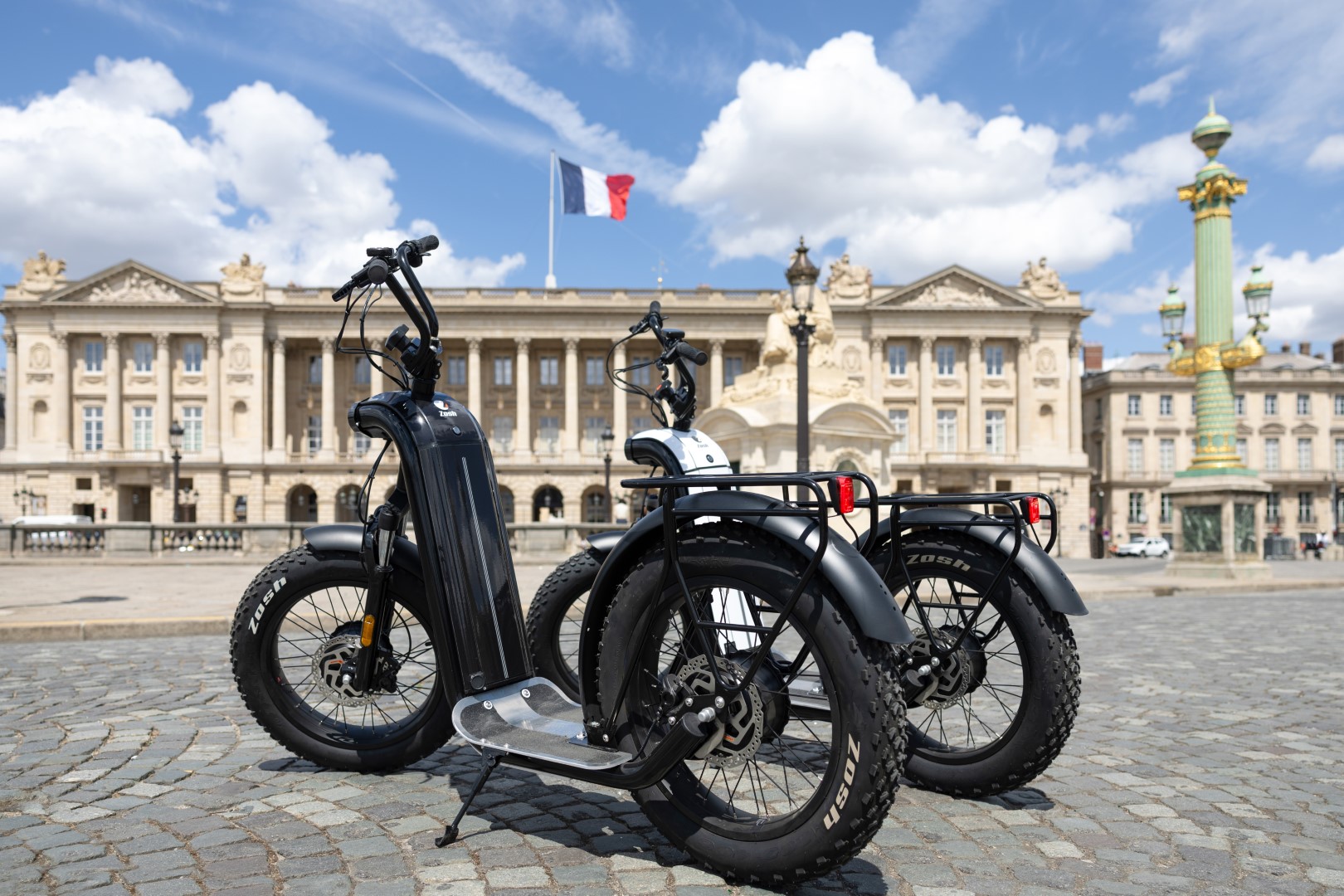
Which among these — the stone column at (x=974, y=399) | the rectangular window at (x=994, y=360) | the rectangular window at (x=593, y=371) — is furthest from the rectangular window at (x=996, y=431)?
the rectangular window at (x=593, y=371)

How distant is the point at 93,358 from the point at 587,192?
38691 mm

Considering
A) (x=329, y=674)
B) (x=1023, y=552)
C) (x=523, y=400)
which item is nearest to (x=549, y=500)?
(x=523, y=400)

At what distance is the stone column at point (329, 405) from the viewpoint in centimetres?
6819

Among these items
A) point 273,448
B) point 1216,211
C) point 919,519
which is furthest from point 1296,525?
point 919,519

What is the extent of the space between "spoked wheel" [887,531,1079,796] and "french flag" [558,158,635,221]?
51.8m

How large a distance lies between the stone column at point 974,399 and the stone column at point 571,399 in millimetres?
28165

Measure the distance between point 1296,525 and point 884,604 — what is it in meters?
84.1

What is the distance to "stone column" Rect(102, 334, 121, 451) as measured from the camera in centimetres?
6712

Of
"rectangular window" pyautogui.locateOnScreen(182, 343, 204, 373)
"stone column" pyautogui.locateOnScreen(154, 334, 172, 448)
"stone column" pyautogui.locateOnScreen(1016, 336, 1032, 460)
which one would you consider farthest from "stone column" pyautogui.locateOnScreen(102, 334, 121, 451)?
"stone column" pyautogui.locateOnScreen(1016, 336, 1032, 460)

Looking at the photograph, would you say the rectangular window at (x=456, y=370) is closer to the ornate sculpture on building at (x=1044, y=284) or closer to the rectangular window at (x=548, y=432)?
the rectangular window at (x=548, y=432)

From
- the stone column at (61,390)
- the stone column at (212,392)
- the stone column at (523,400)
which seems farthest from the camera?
the stone column at (523,400)

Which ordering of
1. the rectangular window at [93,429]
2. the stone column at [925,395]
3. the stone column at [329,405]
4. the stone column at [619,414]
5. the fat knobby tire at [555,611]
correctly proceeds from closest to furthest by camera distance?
the fat knobby tire at [555,611] < the rectangular window at [93,429] < the stone column at [329,405] < the stone column at [925,395] < the stone column at [619,414]

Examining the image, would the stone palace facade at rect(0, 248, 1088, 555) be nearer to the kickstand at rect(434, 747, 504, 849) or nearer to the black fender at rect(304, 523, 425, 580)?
the black fender at rect(304, 523, 425, 580)

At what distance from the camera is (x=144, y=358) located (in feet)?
224
